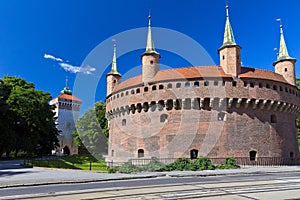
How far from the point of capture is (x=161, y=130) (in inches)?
1009

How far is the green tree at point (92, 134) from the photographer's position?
45219mm

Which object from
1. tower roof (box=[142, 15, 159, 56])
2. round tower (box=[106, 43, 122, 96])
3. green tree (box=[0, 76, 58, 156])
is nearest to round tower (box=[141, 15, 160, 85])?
tower roof (box=[142, 15, 159, 56])

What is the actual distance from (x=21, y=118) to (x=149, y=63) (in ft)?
58.4

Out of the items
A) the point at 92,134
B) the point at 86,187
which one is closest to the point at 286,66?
the point at 86,187

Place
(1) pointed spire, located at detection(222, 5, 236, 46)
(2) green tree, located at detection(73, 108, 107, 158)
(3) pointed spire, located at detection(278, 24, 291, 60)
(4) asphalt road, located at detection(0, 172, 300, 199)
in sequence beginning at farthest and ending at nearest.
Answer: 1. (2) green tree, located at detection(73, 108, 107, 158)
2. (3) pointed spire, located at detection(278, 24, 291, 60)
3. (1) pointed spire, located at detection(222, 5, 236, 46)
4. (4) asphalt road, located at detection(0, 172, 300, 199)

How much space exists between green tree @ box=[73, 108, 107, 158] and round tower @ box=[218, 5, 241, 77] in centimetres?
2535

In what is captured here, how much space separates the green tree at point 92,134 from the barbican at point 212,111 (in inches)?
706

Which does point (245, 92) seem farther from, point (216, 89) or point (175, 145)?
point (175, 145)

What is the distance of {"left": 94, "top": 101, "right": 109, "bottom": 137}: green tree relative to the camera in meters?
46.8

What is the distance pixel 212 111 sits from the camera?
24.9 m

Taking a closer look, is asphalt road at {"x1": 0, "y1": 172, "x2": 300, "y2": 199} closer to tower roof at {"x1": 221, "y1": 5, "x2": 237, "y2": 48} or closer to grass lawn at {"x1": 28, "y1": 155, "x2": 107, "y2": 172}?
grass lawn at {"x1": 28, "y1": 155, "x2": 107, "y2": 172}

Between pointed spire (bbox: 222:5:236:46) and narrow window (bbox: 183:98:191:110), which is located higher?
pointed spire (bbox: 222:5:236:46)

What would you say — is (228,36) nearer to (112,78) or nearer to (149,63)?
(149,63)

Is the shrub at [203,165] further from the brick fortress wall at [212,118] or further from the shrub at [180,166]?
the brick fortress wall at [212,118]
